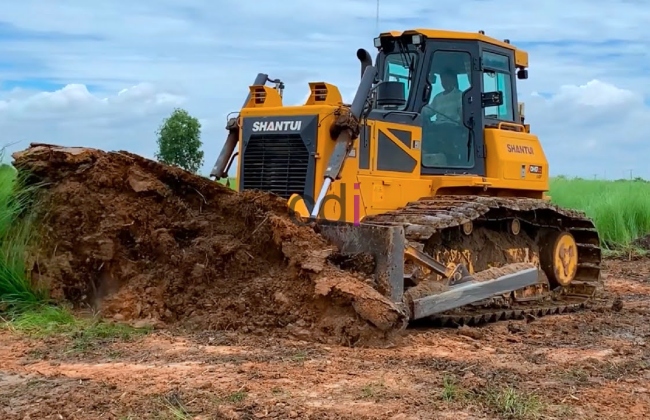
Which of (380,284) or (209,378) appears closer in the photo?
(209,378)

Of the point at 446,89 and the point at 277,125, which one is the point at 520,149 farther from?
the point at 277,125

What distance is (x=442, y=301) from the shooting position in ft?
23.9

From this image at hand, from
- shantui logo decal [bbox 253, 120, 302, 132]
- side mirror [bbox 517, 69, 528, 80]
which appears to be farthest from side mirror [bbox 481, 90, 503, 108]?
shantui logo decal [bbox 253, 120, 302, 132]

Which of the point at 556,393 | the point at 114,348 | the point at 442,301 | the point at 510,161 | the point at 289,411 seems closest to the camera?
the point at 289,411

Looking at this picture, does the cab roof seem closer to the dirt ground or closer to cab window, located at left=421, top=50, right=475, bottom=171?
cab window, located at left=421, top=50, right=475, bottom=171

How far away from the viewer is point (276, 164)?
830 centimetres

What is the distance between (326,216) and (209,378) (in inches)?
109

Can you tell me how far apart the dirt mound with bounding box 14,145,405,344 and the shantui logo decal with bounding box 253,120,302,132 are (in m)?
1.03

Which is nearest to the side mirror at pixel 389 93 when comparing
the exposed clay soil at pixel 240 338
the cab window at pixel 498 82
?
the cab window at pixel 498 82

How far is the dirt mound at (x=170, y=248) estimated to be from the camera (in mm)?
6844

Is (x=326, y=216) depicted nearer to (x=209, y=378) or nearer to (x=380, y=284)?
(x=380, y=284)

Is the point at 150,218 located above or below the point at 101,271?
above

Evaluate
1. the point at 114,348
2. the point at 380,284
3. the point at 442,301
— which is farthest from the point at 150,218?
the point at 442,301

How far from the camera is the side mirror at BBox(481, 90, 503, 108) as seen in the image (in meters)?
9.29
